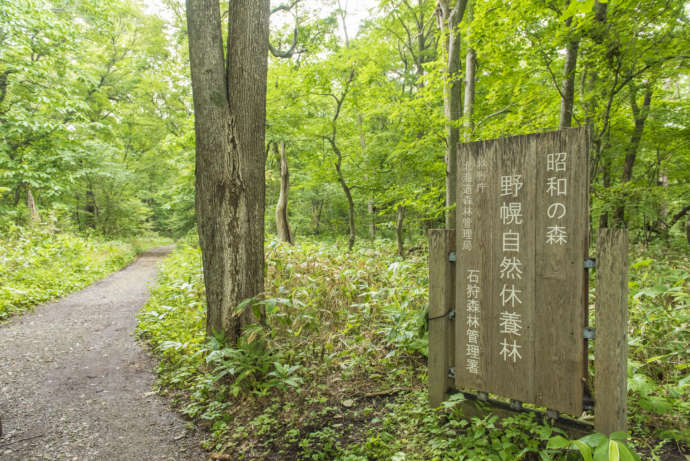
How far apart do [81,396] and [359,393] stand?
298 cm

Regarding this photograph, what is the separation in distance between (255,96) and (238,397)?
10.1 ft

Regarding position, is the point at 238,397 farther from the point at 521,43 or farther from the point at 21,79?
Result: the point at 21,79

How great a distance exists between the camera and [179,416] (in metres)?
3.15

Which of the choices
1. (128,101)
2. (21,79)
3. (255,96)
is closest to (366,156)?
(255,96)

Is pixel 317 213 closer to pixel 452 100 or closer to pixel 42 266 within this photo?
pixel 42 266

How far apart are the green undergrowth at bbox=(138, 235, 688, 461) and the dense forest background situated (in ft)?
10.8

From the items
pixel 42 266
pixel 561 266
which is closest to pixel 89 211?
pixel 42 266

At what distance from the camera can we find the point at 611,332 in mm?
2141

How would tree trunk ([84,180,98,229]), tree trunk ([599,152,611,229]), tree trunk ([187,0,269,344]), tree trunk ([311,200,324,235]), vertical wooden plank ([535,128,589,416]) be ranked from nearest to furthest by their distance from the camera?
1. vertical wooden plank ([535,128,589,416])
2. tree trunk ([187,0,269,344])
3. tree trunk ([599,152,611,229])
4. tree trunk ([84,180,98,229])
5. tree trunk ([311,200,324,235])

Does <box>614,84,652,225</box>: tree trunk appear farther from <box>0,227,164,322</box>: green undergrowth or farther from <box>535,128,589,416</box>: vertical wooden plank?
<box>0,227,164,322</box>: green undergrowth

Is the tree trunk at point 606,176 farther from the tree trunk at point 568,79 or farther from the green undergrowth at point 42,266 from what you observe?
the green undergrowth at point 42,266

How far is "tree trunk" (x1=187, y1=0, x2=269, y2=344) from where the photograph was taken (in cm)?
345

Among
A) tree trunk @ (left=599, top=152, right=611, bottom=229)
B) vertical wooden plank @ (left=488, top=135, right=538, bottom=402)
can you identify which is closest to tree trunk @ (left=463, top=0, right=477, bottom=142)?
vertical wooden plank @ (left=488, top=135, right=538, bottom=402)

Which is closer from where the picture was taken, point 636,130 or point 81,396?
point 81,396
